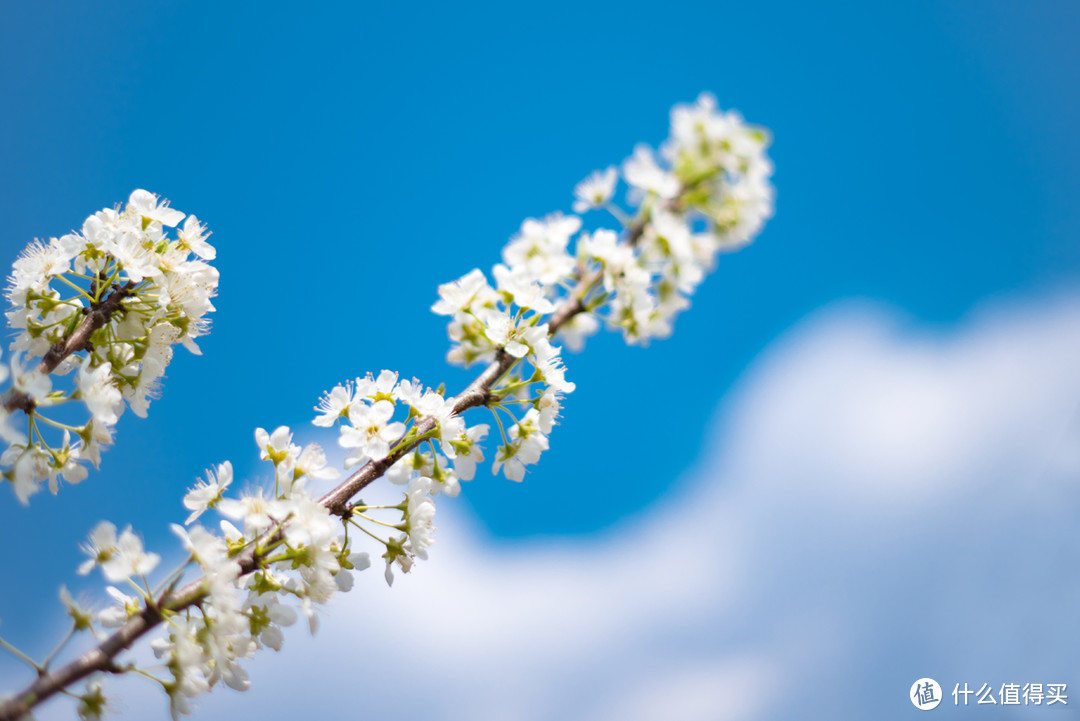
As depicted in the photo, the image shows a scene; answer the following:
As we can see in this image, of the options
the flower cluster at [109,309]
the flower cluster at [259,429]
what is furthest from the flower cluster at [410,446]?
the flower cluster at [109,309]

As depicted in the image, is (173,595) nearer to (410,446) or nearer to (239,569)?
(239,569)

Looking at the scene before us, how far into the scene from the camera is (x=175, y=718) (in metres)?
1.70

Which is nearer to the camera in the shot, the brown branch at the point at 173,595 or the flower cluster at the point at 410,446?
the brown branch at the point at 173,595

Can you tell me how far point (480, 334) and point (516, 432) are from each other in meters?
0.42

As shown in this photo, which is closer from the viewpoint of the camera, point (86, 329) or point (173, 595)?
point (173, 595)

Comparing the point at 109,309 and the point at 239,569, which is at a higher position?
the point at 109,309

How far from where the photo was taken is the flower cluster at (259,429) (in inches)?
66.2

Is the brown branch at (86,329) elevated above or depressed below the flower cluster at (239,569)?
above

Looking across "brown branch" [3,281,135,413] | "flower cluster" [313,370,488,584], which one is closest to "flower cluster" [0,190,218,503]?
"brown branch" [3,281,135,413]

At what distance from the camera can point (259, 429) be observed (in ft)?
6.49

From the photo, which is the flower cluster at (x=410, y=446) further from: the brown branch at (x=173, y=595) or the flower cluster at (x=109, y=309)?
the flower cluster at (x=109, y=309)

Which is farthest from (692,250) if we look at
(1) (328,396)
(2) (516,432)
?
(1) (328,396)

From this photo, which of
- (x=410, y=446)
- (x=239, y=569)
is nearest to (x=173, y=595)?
(x=239, y=569)

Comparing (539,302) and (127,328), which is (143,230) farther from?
(539,302)
